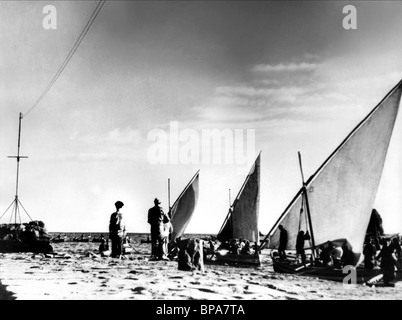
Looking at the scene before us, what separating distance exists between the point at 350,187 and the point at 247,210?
10.6 metres

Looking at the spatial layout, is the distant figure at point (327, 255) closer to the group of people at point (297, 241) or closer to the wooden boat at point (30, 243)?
the group of people at point (297, 241)

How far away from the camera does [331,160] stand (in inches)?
662

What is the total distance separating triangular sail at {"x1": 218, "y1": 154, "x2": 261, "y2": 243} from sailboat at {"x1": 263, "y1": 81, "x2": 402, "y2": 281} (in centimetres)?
762

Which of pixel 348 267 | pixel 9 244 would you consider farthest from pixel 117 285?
pixel 9 244

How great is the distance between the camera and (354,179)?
15828mm

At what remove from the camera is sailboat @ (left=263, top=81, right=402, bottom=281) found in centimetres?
1523

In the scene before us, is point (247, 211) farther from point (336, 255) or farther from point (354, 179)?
point (354, 179)

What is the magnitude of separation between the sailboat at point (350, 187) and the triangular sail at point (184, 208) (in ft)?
44.0

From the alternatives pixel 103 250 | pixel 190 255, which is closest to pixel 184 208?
pixel 103 250

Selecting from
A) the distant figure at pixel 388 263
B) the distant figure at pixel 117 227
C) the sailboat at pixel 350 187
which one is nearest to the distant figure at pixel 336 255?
the sailboat at pixel 350 187

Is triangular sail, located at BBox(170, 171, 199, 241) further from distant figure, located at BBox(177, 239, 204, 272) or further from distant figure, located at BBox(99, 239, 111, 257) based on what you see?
distant figure, located at BBox(177, 239, 204, 272)

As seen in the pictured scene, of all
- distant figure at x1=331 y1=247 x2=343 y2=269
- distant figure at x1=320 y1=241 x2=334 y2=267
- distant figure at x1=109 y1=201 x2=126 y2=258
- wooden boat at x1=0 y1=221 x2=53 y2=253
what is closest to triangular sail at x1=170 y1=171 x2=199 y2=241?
wooden boat at x1=0 y1=221 x2=53 y2=253
